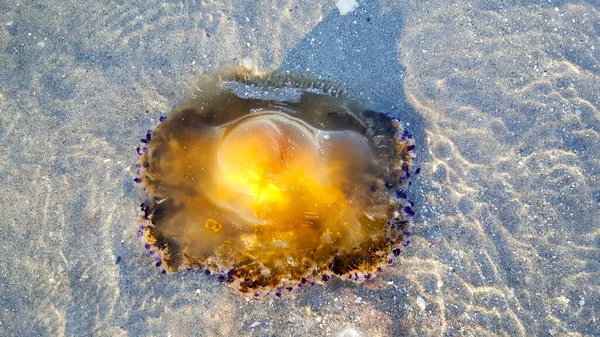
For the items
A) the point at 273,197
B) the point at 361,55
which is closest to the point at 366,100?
the point at 361,55

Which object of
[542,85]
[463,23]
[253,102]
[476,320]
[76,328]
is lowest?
[76,328]

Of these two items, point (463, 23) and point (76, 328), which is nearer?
point (76, 328)

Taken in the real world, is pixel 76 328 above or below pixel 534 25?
below

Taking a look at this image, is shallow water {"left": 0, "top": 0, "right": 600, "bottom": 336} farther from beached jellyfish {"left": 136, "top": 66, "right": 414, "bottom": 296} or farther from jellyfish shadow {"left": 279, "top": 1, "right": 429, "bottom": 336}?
beached jellyfish {"left": 136, "top": 66, "right": 414, "bottom": 296}

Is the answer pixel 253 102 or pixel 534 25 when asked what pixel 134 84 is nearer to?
pixel 253 102

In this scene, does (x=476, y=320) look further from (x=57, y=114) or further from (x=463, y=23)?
(x=57, y=114)

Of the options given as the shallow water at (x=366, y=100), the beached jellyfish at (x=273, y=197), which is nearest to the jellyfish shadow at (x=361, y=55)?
the shallow water at (x=366, y=100)

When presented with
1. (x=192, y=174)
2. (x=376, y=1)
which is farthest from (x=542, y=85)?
(x=192, y=174)
